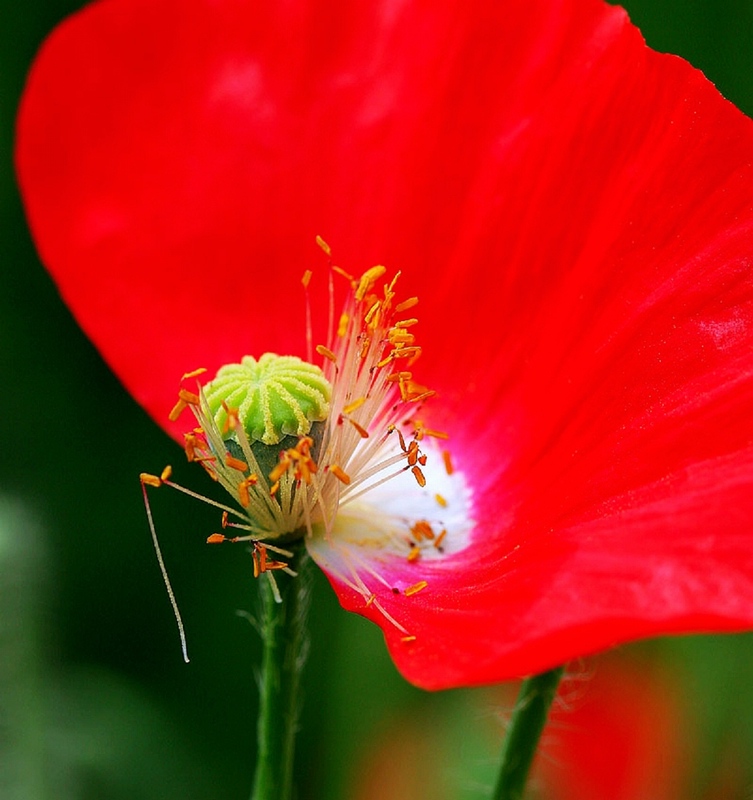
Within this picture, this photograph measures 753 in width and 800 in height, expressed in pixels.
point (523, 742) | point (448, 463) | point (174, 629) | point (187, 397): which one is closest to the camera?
point (523, 742)

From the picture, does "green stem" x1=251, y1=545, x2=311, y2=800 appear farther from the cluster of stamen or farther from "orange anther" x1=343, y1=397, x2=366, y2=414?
"orange anther" x1=343, y1=397, x2=366, y2=414

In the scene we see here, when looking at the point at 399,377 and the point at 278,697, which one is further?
the point at 399,377

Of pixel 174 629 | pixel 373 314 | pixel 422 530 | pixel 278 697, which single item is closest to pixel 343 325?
pixel 373 314

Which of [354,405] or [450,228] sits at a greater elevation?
[450,228]

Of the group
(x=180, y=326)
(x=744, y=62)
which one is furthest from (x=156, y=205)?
(x=744, y=62)

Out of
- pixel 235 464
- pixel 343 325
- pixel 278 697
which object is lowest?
pixel 278 697

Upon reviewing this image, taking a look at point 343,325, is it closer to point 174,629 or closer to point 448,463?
point 448,463
